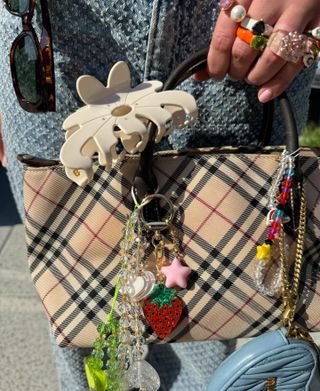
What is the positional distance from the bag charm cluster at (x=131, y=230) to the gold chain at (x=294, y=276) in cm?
12

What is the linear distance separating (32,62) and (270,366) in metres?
0.49

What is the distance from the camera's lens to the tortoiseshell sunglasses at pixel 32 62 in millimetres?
675

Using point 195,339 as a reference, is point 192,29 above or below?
above

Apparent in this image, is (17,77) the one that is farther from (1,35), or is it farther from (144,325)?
(144,325)

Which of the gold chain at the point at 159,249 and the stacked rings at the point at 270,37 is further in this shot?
the gold chain at the point at 159,249

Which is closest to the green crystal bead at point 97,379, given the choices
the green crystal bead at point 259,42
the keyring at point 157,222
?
the keyring at point 157,222

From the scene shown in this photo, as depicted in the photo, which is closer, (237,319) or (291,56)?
(291,56)

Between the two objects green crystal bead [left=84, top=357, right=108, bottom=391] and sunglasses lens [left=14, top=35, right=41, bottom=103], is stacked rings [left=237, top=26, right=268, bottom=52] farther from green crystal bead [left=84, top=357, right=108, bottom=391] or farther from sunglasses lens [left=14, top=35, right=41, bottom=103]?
green crystal bead [left=84, top=357, right=108, bottom=391]

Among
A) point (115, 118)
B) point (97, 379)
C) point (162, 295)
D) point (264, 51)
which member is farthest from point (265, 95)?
point (97, 379)

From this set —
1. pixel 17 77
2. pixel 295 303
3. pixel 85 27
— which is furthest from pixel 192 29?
pixel 295 303

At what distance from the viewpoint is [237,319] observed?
29.3 inches

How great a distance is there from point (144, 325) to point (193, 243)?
13 centimetres

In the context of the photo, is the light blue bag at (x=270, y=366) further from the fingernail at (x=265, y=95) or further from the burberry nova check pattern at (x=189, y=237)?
the fingernail at (x=265, y=95)

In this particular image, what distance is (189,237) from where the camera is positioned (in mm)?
704
